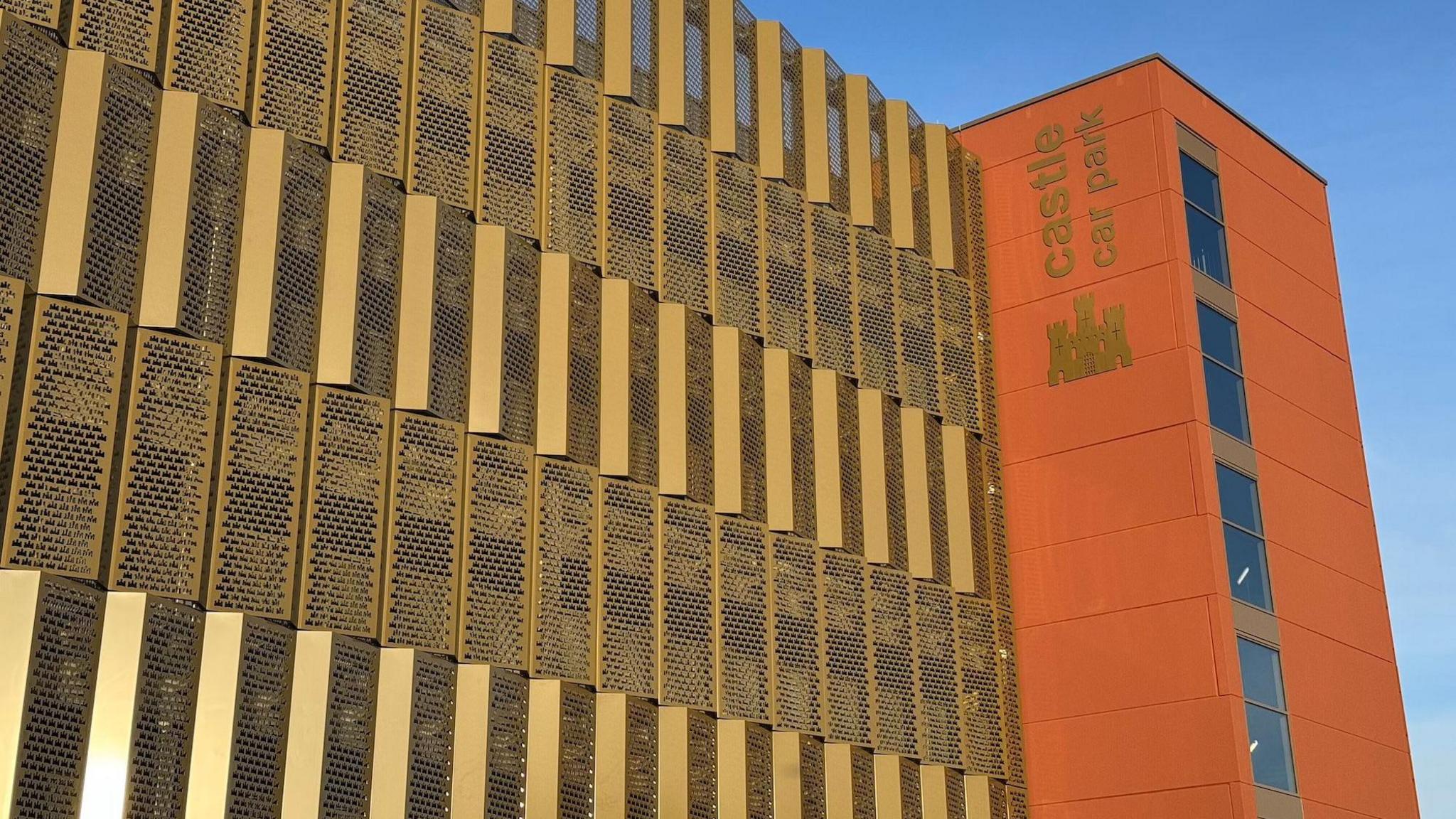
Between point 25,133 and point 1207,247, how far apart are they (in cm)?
1722

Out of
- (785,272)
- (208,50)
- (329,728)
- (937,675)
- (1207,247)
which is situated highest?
(1207,247)

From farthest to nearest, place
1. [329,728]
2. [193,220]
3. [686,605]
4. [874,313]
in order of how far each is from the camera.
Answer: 1. [874,313]
2. [686,605]
3. [193,220]
4. [329,728]

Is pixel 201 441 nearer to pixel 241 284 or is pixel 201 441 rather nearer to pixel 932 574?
pixel 241 284

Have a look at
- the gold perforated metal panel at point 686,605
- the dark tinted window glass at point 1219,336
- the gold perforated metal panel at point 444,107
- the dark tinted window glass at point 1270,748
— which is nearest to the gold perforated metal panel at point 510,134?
the gold perforated metal panel at point 444,107

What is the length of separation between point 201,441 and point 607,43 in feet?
28.1

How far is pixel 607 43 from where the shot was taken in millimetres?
21859

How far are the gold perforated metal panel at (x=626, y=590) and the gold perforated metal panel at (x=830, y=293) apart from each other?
4624 mm

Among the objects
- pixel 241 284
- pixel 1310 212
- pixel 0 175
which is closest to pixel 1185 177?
pixel 1310 212

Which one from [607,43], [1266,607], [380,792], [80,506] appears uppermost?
[607,43]

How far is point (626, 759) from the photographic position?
18438 mm

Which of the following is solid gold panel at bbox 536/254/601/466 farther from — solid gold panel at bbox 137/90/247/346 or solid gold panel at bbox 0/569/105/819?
solid gold panel at bbox 0/569/105/819

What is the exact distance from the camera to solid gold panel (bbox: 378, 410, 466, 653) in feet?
55.4

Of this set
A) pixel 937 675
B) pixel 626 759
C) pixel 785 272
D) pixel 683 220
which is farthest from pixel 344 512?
pixel 937 675

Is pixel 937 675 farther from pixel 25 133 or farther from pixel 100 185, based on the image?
pixel 25 133
